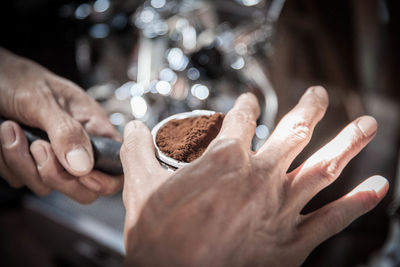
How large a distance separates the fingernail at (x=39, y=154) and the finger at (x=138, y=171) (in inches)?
6.9

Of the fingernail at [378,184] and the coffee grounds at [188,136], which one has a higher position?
the coffee grounds at [188,136]

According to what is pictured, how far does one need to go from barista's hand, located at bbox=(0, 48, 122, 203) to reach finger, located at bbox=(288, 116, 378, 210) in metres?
0.30

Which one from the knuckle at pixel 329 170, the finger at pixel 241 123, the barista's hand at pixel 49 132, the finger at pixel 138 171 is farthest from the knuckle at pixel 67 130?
the knuckle at pixel 329 170

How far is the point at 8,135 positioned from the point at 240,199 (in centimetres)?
40

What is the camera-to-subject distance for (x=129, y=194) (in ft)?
1.14

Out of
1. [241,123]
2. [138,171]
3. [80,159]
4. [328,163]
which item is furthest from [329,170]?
[80,159]

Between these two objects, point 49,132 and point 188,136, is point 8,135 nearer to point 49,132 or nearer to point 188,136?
point 49,132

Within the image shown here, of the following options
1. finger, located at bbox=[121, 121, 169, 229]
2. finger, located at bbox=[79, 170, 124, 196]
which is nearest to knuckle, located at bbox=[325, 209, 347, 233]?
finger, located at bbox=[121, 121, 169, 229]

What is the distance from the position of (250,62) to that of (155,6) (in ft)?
1.04

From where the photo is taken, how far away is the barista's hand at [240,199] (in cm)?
31

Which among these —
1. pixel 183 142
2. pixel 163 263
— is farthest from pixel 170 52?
pixel 163 263

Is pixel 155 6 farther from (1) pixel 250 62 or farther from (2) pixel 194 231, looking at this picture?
(2) pixel 194 231

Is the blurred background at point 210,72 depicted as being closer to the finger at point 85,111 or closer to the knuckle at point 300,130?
the knuckle at point 300,130

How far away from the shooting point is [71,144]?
447 millimetres
